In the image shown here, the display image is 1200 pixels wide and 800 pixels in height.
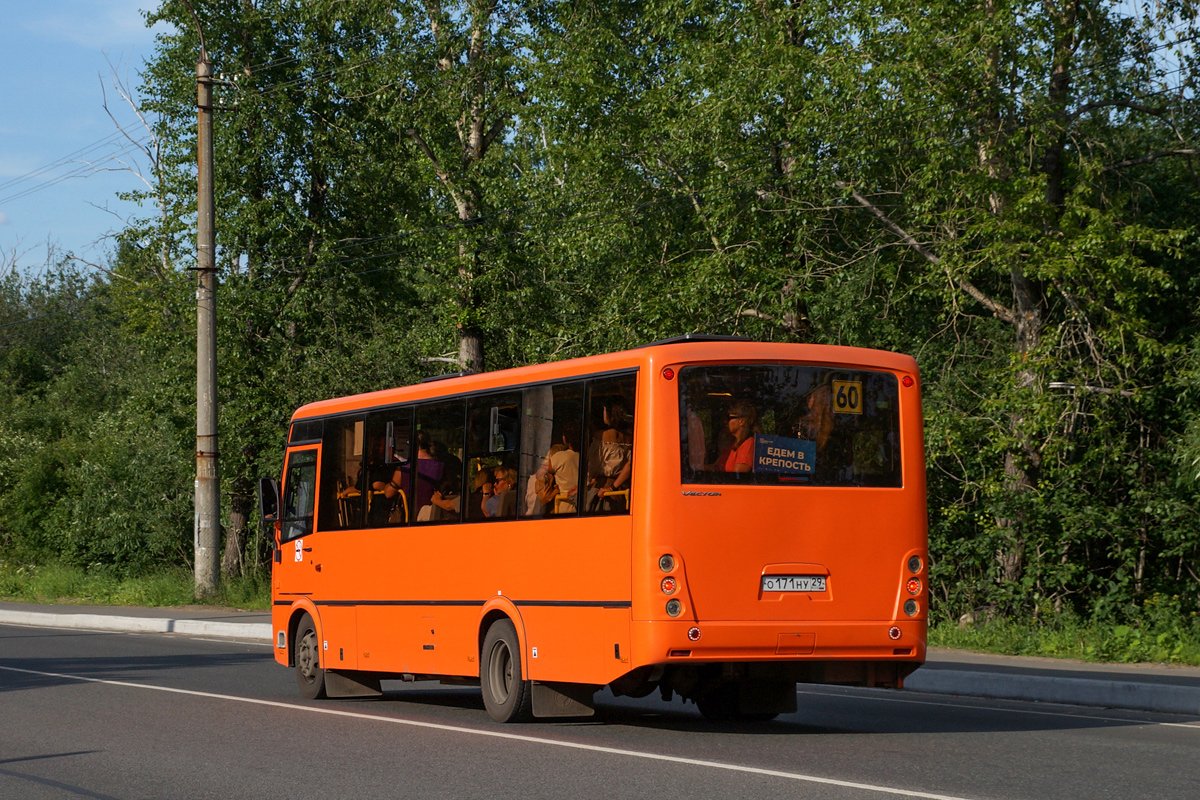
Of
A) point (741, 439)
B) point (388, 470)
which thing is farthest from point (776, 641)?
point (388, 470)

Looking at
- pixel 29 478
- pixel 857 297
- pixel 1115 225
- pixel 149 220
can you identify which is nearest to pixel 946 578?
pixel 857 297

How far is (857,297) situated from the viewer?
76.3 ft

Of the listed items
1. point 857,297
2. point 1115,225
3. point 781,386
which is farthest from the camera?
point 857,297

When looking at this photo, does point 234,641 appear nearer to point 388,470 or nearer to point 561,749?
point 388,470

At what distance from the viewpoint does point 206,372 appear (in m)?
28.5

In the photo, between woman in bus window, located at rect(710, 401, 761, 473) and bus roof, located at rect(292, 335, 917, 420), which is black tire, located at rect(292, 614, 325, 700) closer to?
bus roof, located at rect(292, 335, 917, 420)

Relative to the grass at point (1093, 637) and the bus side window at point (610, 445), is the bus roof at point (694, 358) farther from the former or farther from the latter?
the grass at point (1093, 637)

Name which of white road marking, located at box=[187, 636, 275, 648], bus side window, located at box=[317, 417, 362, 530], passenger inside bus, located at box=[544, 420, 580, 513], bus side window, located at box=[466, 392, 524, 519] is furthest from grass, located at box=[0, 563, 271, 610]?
passenger inside bus, located at box=[544, 420, 580, 513]

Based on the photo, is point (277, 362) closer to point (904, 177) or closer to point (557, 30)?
point (557, 30)

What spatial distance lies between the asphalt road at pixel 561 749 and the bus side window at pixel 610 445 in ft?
5.72

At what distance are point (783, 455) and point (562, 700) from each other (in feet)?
8.99

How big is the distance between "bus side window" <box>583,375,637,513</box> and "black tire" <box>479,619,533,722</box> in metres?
1.50

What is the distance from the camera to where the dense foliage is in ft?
66.7

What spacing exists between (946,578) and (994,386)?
11.0ft
